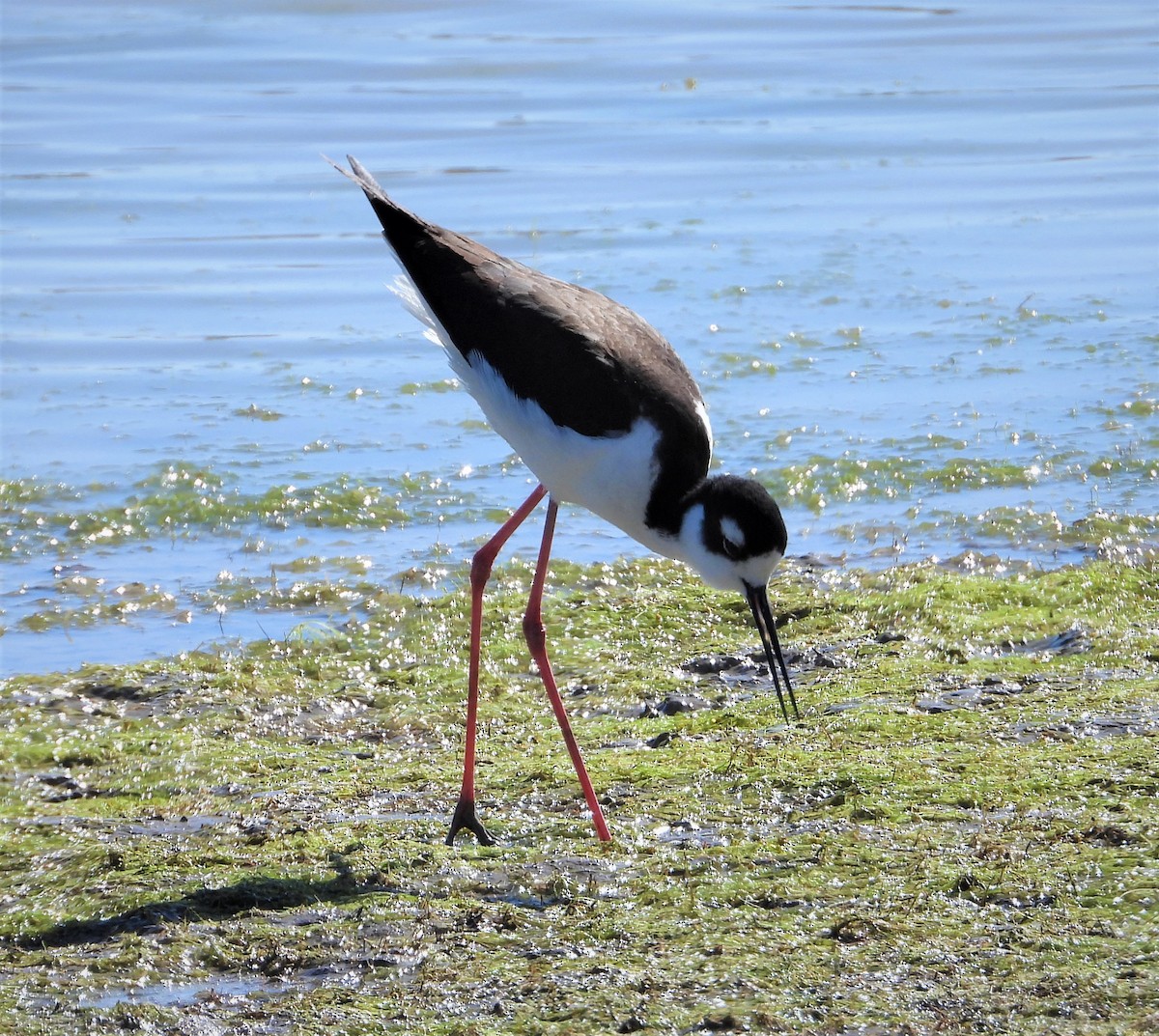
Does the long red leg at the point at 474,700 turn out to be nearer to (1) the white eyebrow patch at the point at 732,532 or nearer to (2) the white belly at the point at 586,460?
(2) the white belly at the point at 586,460

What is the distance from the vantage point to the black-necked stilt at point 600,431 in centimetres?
504

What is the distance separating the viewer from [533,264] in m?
11.9

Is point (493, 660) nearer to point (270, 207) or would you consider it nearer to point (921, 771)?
point (921, 771)

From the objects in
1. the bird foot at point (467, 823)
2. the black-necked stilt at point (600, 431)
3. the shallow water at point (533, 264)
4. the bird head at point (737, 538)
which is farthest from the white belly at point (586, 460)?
the shallow water at point (533, 264)

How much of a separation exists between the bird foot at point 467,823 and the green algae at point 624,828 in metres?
0.06

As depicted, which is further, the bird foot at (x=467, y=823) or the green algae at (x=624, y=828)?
the bird foot at (x=467, y=823)

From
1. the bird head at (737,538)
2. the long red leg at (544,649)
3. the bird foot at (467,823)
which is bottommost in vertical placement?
the bird foot at (467,823)

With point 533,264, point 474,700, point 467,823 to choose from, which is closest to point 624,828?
point 467,823

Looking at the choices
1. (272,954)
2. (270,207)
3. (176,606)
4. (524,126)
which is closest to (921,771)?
(272,954)

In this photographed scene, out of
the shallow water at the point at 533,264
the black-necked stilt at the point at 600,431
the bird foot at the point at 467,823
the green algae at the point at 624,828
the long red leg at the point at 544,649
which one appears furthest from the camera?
the shallow water at the point at 533,264

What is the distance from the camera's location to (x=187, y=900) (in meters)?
4.31

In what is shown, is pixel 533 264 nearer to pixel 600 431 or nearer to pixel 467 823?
pixel 600 431

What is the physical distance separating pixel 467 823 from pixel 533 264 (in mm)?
7649

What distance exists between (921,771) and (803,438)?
4147mm
